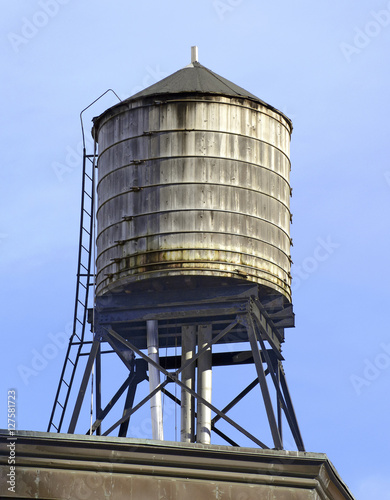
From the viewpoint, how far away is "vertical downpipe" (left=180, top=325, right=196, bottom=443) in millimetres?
25484

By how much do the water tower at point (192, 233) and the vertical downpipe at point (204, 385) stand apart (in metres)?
0.02

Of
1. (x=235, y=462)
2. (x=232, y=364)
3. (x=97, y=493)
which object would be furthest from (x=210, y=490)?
(x=232, y=364)

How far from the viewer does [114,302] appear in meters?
24.9

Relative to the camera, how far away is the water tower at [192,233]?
78.6ft

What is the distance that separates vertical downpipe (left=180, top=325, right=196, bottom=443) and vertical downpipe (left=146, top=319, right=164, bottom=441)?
56 cm

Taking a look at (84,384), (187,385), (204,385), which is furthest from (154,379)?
(84,384)

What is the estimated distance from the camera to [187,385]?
25.7m

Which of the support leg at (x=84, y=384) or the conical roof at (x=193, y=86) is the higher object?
the conical roof at (x=193, y=86)

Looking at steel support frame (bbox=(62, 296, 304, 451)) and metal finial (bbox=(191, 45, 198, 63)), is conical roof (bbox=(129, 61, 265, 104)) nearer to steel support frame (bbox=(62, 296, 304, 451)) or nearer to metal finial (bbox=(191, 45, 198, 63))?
metal finial (bbox=(191, 45, 198, 63))

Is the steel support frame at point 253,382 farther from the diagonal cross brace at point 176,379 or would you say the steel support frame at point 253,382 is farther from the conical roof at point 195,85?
the conical roof at point 195,85

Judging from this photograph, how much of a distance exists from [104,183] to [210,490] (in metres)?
7.62

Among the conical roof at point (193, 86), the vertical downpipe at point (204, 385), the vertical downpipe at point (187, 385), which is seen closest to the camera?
the conical roof at point (193, 86)

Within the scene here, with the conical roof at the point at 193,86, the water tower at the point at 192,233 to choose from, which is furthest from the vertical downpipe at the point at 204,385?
the conical roof at the point at 193,86

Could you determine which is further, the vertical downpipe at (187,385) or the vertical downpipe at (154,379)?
the vertical downpipe at (187,385)
